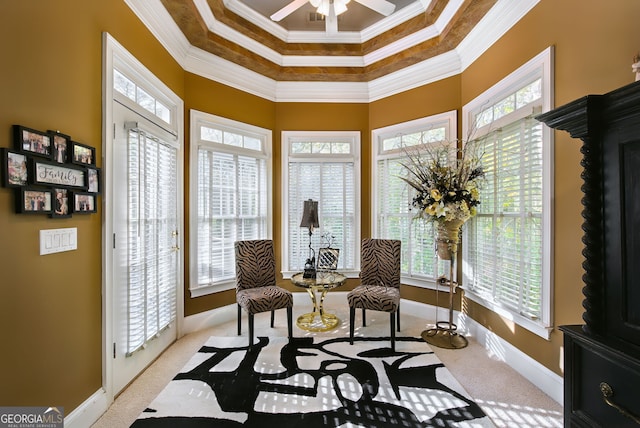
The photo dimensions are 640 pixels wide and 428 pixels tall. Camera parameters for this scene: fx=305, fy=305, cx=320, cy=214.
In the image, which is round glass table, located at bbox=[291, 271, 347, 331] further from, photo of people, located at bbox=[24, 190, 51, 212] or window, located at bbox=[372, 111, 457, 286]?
photo of people, located at bbox=[24, 190, 51, 212]

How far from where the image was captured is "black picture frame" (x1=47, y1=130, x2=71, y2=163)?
169 centimetres

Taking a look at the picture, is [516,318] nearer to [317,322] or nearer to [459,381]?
[459,381]

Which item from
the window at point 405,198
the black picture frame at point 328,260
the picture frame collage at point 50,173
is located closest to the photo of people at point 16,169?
the picture frame collage at point 50,173

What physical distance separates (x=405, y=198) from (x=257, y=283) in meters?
2.15

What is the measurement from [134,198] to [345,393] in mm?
2258

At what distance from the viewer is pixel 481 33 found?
3053 mm

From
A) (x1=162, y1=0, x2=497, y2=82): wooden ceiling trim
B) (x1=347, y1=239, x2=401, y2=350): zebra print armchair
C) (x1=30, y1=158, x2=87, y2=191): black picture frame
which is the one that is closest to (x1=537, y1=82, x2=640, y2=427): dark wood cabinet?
(x1=347, y1=239, x2=401, y2=350): zebra print armchair

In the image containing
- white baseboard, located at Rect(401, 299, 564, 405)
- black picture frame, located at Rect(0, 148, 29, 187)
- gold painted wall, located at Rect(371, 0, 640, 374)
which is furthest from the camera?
white baseboard, located at Rect(401, 299, 564, 405)

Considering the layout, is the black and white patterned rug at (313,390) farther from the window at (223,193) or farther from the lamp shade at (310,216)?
the lamp shade at (310,216)

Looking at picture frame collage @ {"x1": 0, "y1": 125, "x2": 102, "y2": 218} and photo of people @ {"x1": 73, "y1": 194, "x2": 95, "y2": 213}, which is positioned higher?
picture frame collage @ {"x1": 0, "y1": 125, "x2": 102, "y2": 218}

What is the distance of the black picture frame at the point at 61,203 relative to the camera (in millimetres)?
1705

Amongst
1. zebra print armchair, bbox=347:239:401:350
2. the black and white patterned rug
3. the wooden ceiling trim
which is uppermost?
the wooden ceiling trim

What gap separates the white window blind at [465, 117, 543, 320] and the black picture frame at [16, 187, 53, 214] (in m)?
3.29

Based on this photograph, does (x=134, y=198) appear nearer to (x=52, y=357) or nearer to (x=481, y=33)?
(x=52, y=357)
